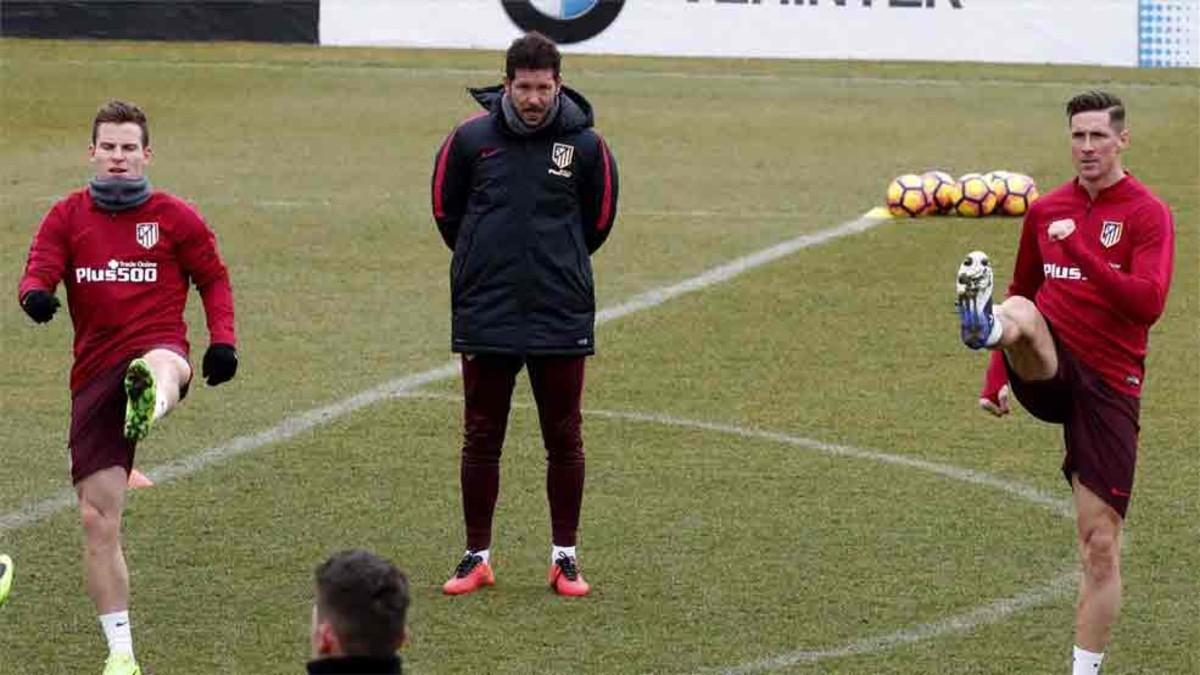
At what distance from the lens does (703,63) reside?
1330 inches

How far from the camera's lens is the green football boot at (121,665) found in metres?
8.50

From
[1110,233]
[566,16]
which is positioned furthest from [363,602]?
[566,16]

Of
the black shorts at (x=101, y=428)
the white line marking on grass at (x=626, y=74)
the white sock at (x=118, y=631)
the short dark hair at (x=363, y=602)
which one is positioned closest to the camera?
the short dark hair at (x=363, y=602)

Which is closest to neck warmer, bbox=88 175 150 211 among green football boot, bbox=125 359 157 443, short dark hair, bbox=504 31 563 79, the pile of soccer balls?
green football boot, bbox=125 359 157 443

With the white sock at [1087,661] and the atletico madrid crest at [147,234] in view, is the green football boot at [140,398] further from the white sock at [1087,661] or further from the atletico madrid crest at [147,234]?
the white sock at [1087,661]

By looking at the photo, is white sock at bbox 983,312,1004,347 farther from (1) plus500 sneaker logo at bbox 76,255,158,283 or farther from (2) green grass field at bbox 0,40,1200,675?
(1) plus500 sneaker logo at bbox 76,255,158,283

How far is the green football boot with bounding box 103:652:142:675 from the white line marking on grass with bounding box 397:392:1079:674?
199 centimetres

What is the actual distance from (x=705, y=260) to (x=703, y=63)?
51.4ft

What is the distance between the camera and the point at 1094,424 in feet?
27.7

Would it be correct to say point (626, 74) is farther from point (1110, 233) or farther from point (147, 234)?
point (1110, 233)

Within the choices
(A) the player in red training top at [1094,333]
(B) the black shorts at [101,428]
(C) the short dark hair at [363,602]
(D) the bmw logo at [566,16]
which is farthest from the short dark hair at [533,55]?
(D) the bmw logo at [566,16]

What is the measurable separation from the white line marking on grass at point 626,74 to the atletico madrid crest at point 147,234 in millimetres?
22193

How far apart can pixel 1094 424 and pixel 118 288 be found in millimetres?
3456

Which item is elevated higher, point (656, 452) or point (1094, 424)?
point (1094, 424)
